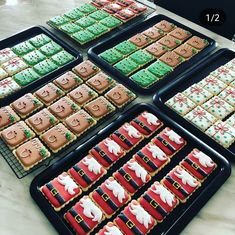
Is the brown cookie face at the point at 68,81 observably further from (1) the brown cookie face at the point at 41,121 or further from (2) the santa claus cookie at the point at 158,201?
(2) the santa claus cookie at the point at 158,201

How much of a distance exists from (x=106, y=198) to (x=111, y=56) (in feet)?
2.90

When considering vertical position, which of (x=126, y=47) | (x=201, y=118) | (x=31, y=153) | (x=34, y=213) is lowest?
(x=34, y=213)

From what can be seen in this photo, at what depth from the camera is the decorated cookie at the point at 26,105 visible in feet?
5.16

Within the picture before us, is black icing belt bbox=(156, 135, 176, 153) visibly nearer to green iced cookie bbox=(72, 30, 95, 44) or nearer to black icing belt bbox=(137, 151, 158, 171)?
black icing belt bbox=(137, 151, 158, 171)

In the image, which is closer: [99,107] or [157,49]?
[99,107]

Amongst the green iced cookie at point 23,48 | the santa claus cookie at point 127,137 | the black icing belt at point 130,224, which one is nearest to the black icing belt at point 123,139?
the santa claus cookie at point 127,137

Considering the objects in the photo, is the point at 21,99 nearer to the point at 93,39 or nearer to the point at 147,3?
the point at 93,39

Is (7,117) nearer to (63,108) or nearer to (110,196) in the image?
(63,108)

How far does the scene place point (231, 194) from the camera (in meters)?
1.30

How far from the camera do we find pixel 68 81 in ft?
5.62

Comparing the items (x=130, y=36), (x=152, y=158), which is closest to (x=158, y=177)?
(x=152, y=158)

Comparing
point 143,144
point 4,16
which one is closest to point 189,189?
point 143,144

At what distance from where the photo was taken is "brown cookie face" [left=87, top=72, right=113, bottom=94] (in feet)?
5.51

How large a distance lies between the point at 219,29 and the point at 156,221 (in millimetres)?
1269
